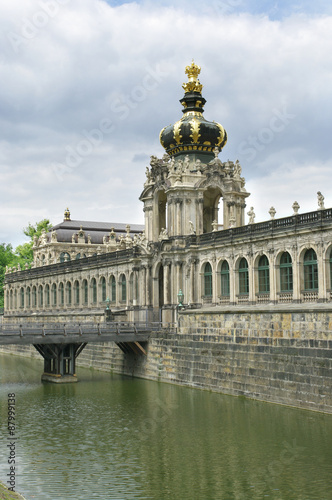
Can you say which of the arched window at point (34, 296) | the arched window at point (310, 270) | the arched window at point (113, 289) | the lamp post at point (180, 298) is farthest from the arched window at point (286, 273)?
the arched window at point (34, 296)

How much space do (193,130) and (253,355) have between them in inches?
1078

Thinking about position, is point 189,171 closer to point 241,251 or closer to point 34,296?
point 241,251

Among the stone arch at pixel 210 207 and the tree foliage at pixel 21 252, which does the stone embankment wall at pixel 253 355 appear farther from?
the tree foliage at pixel 21 252

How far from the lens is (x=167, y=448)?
28938 millimetres

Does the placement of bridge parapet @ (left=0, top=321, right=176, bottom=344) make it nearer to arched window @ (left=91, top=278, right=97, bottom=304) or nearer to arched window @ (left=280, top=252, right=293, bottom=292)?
arched window @ (left=280, top=252, right=293, bottom=292)

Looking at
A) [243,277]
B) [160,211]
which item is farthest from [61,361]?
[160,211]

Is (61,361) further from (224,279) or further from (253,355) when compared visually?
(253,355)

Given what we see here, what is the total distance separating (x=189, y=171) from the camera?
197ft

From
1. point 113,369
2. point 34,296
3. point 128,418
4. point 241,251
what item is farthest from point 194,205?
point 34,296

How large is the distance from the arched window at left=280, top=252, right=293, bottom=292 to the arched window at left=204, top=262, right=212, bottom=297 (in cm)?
939

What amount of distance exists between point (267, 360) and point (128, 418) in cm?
886

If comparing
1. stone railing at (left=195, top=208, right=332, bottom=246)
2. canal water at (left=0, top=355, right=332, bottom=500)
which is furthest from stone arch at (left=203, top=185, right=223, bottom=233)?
canal water at (left=0, top=355, right=332, bottom=500)

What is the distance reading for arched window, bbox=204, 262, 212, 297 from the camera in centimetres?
5522

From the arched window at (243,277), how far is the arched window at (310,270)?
667cm
